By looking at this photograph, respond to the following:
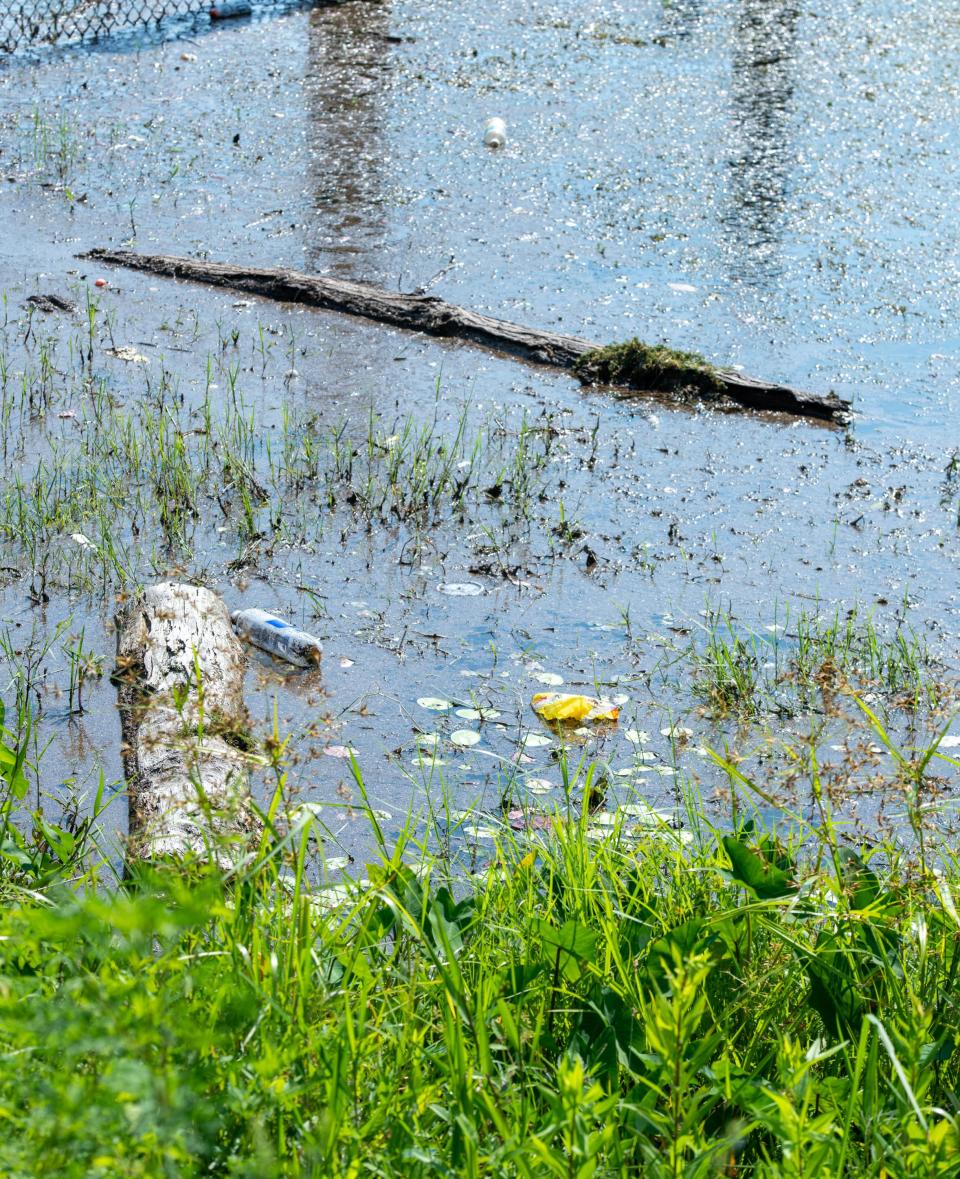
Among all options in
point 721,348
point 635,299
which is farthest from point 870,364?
point 635,299

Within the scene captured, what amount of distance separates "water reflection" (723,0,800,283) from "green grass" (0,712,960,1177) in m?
5.56

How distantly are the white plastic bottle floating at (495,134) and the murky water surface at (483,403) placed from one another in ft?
0.51

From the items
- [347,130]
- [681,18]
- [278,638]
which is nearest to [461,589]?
[278,638]

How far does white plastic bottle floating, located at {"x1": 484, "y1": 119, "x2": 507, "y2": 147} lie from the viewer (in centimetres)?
949

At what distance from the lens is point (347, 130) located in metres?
9.72

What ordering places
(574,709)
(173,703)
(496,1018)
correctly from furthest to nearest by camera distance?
(574,709)
(173,703)
(496,1018)

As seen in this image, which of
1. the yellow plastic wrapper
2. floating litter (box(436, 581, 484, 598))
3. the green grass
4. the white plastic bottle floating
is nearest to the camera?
the green grass

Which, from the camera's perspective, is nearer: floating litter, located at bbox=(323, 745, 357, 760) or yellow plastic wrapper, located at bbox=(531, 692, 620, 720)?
floating litter, located at bbox=(323, 745, 357, 760)

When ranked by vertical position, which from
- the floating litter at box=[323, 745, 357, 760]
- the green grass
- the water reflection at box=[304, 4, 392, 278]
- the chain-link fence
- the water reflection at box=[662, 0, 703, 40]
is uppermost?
the water reflection at box=[662, 0, 703, 40]

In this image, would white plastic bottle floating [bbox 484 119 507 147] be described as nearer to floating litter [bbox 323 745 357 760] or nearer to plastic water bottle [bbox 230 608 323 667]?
plastic water bottle [bbox 230 608 323 667]

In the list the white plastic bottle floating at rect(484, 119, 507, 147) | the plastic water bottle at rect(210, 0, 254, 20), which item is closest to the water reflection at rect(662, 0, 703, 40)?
the white plastic bottle floating at rect(484, 119, 507, 147)

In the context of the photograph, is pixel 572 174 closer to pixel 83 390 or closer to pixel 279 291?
pixel 279 291

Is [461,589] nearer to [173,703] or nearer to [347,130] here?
[173,703]

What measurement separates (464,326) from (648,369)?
1.00 m
